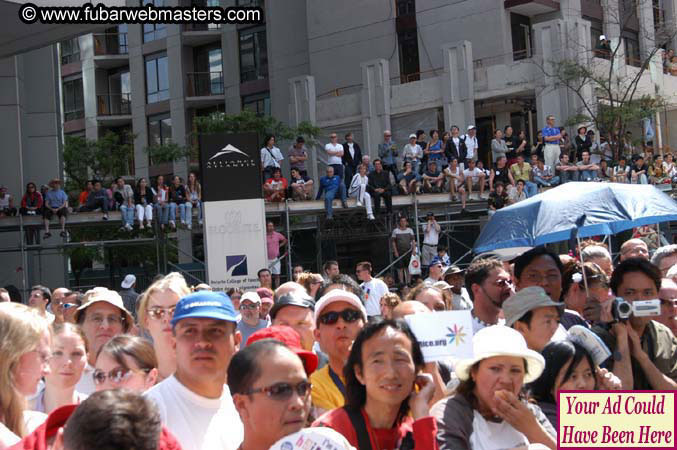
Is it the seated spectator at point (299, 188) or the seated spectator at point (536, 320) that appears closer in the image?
the seated spectator at point (536, 320)

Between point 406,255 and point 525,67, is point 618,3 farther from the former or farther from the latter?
point 406,255

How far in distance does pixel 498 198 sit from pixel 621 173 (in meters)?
3.86

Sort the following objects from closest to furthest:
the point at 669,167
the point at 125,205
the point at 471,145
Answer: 1. the point at 125,205
2. the point at 669,167
3. the point at 471,145

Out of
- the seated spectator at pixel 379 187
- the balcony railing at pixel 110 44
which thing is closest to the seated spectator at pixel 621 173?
the seated spectator at pixel 379 187

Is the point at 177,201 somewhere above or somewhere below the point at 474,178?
below

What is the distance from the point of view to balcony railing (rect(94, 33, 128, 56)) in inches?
2050

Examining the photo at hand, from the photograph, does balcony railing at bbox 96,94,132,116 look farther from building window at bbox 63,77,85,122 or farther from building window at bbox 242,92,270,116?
building window at bbox 242,92,270,116

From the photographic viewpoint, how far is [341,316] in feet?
18.3

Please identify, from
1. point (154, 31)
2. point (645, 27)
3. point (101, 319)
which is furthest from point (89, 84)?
point (101, 319)

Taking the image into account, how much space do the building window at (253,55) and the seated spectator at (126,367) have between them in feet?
135

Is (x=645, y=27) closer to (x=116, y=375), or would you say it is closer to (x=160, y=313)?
(x=160, y=313)

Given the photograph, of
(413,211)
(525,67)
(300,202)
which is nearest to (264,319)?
(300,202)

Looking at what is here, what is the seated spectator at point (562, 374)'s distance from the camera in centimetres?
514

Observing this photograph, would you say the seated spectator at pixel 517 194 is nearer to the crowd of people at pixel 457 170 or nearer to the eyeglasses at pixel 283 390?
the crowd of people at pixel 457 170
